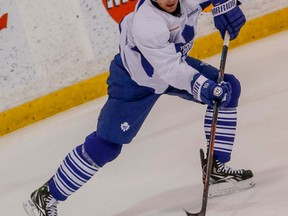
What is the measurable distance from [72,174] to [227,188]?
19.7 inches

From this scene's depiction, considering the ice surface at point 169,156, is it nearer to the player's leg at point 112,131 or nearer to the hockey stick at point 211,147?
the hockey stick at point 211,147

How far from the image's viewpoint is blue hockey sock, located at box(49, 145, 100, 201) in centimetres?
204

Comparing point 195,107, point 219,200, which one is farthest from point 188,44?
point 195,107

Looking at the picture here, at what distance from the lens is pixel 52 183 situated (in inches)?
82.6

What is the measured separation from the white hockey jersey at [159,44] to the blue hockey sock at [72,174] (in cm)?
30

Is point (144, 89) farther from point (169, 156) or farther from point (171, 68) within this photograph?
point (169, 156)

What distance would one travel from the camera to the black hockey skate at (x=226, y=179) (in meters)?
2.12

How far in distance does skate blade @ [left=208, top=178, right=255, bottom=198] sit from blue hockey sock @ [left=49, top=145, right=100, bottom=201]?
38cm

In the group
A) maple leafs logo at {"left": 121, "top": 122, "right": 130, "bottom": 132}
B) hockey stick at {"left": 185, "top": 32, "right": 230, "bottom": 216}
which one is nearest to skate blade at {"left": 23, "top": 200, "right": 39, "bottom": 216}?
maple leafs logo at {"left": 121, "top": 122, "right": 130, "bottom": 132}

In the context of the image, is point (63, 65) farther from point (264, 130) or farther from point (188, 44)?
point (188, 44)

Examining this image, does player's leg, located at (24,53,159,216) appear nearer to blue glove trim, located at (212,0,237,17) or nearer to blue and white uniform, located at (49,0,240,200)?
blue and white uniform, located at (49,0,240,200)

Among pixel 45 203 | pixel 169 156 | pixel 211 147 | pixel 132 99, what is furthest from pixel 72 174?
pixel 169 156

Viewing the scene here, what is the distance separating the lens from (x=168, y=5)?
1.87 metres

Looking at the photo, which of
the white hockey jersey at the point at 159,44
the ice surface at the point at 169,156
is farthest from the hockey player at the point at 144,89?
the ice surface at the point at 169,156
